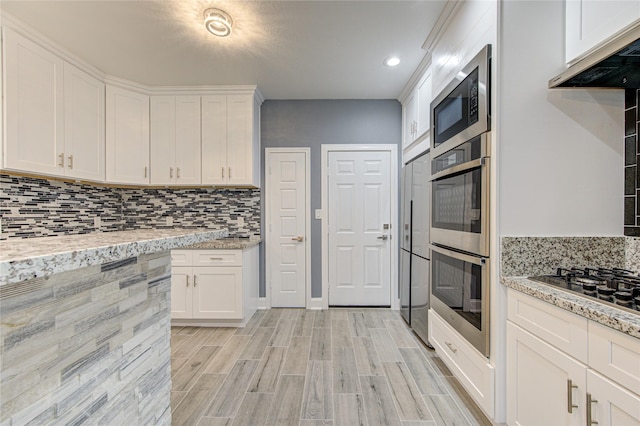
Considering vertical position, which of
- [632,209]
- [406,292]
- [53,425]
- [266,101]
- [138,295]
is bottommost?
[406,292]

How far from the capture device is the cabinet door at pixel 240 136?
10.2 feet

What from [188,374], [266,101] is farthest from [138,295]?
[266,101]

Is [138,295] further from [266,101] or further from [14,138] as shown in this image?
[266,101]

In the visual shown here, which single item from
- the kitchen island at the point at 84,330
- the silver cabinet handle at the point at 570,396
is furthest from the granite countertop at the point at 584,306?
the kitchen island at the point at 84,330

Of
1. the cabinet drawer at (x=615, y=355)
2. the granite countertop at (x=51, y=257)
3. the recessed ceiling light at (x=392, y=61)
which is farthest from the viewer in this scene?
the recessed ceiling light at (x=392, y=61)

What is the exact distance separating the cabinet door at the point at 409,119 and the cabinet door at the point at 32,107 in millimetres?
3179

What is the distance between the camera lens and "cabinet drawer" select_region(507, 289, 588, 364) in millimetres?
1034

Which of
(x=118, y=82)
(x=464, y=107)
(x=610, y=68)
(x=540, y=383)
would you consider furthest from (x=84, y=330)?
(x=118, y=82)

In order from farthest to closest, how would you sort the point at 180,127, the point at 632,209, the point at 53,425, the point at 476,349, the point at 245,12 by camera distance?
the point at 180,127 → the point at 245,12 → the point at 476,349 → the point at 632,209 → the point at 53,425

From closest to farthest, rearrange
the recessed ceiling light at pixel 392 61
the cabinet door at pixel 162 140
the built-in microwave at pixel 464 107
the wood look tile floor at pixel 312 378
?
the built-in microwave at pixel 464 107, the wood look tile floor at pixel 312 378, the recessed ceiling light at pixel 392 61, the cabinet door at pixel 162 140

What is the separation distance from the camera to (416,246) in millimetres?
2684

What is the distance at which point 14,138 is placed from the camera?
2.02 meters

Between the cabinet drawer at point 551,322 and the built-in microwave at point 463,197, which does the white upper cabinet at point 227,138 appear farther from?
the cabinet drawer at point 551,322

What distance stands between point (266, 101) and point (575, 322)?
136 inches
